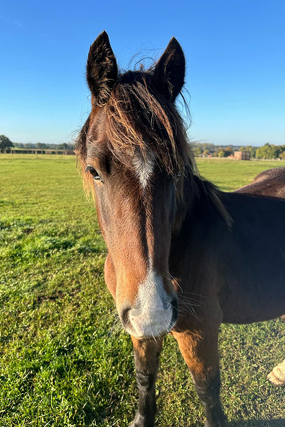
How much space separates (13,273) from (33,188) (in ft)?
43.0

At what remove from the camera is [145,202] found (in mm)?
1400

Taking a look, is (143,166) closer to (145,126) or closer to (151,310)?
(145,126)

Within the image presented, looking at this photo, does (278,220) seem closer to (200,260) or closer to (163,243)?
(200,260)

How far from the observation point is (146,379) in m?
2.32

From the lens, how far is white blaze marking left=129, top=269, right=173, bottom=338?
46.7 inches

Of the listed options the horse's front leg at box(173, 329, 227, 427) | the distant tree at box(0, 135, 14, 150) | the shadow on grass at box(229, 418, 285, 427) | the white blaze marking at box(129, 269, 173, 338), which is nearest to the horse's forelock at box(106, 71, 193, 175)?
the white blaze marking at box(129, 269, 173, 338)

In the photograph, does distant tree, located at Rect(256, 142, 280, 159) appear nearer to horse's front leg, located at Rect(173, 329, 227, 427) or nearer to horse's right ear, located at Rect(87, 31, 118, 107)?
horse's front leg, located at Rect(173, 329, 227, 427)

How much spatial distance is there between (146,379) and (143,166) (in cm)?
205

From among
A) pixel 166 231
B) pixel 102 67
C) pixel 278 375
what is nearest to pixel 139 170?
pixel 166 231

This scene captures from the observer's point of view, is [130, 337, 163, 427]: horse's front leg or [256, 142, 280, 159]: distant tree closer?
[130, 337, 163, 427]: horse's front leg

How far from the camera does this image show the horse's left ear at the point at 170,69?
5.73 feet

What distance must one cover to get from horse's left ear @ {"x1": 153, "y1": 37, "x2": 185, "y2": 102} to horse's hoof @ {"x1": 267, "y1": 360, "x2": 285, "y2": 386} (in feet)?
10.5

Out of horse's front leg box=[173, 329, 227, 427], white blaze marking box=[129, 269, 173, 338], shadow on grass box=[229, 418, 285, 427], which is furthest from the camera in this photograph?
shadow on grass box=[229, 418, 285, 427]

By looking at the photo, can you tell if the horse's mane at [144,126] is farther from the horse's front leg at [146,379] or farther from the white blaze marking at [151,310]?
the horse's front leg at [146,379]
